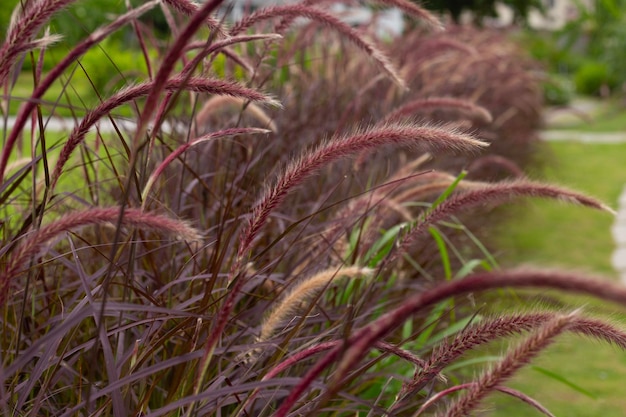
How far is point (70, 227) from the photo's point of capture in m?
1.12

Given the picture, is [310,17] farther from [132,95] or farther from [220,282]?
[220,282]

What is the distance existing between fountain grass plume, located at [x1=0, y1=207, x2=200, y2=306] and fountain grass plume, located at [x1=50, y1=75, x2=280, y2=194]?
0.21 m

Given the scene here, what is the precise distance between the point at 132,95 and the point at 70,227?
34cm

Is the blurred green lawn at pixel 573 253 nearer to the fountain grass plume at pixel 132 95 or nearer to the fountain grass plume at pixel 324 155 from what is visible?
the fountain grass plume at pixel 324 155

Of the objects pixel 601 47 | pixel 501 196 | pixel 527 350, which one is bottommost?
pixel 601 47

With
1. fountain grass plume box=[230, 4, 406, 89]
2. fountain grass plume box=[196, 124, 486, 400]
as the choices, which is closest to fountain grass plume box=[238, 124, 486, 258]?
fountain grass plume box=[196, 124, 486, 400]

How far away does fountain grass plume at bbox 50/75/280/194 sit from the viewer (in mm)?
1360

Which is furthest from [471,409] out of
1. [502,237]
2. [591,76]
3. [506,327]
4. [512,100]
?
[591,76]

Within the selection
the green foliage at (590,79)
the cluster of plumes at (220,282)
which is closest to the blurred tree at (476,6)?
the green foliage at (590,79)

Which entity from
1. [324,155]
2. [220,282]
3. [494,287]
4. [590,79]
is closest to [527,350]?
[494,287]

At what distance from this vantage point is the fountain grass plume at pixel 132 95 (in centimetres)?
136

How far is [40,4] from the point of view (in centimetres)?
131

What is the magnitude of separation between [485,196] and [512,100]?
7.01 meters

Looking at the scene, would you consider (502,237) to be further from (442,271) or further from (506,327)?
(506,327)
